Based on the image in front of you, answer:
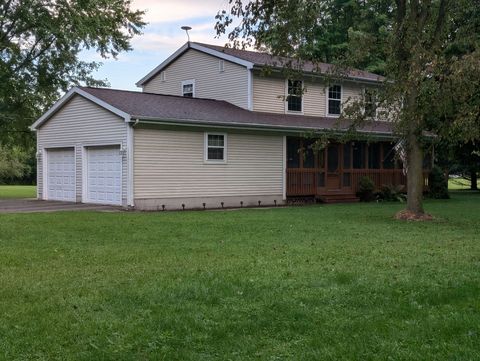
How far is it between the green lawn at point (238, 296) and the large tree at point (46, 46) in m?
19.2

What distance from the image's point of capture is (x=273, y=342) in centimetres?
470

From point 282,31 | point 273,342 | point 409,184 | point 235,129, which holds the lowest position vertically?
point 273,342

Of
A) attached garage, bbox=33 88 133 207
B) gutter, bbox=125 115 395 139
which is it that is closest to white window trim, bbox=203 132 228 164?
gutter, bbox=125 115 395 139

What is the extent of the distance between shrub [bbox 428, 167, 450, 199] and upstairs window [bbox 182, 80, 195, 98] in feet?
38.7

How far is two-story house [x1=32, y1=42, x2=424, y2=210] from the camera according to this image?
1853 cm

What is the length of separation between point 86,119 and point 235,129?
5.28m

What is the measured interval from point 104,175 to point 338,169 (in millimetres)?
9644

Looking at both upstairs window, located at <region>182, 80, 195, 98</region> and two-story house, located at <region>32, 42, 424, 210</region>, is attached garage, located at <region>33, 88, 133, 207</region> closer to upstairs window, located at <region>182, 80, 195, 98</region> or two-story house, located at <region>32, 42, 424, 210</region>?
two-story house, located at <region>32, 42, 424, 210</region>

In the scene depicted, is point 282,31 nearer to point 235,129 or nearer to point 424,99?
point 424,99

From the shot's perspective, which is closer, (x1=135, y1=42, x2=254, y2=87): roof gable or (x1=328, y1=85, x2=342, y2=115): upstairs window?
(x1=135, y1=42, x2=254, y2=87): roof gable

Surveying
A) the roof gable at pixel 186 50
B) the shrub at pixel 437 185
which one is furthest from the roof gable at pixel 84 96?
the shrub at pixel 437 185

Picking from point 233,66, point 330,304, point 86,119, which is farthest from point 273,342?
point 233,66

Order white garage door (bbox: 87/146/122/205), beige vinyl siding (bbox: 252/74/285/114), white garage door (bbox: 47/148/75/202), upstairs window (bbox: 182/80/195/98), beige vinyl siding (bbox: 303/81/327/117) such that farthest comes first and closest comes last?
upstairs window (bbox: 182/80/195/98) < beige vinyl siding (bbox: 303/81/327/117) < beige vinyl siding (bbox: 252/74/285/114) < white garage door (bbox: 47/148/75/202) < white garage door (bbox: 87/146/122/205)

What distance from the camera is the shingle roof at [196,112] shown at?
18.5 metres
